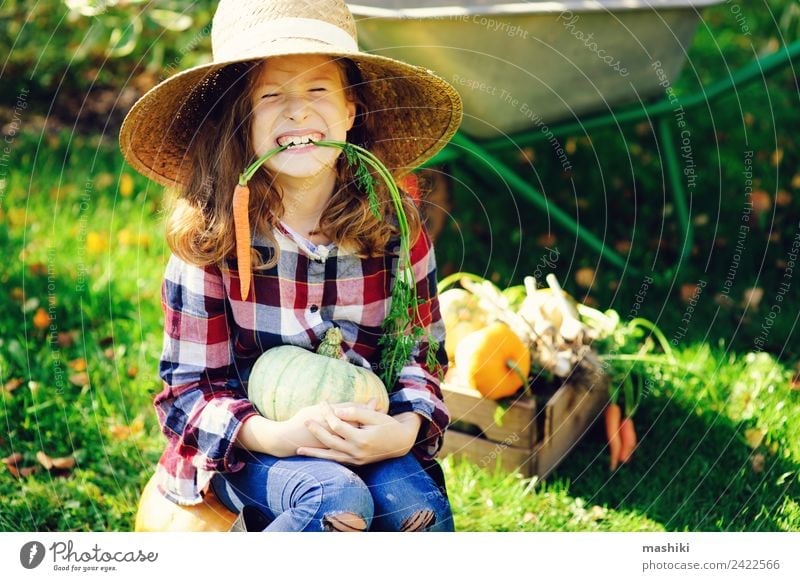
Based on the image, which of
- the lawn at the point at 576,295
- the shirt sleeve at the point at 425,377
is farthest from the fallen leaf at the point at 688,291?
the shirt sleeve at the point at 425,377

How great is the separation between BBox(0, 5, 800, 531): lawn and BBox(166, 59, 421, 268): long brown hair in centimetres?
49

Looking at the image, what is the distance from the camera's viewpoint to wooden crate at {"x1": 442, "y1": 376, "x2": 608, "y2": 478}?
7.55 feet

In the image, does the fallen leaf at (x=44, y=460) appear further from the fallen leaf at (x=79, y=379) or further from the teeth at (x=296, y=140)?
the teeth at (x=296, y=140)

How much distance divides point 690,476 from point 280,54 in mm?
1361

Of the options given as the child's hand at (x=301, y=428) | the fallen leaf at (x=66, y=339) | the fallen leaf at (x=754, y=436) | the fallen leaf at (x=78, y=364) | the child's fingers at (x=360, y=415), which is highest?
the child's fingers at (x=360, y=415)

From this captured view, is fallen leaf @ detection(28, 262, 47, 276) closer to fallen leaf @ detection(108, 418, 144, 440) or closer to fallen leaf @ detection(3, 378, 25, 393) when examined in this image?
fallen leaf @ detection(3, 378, 25, 393)

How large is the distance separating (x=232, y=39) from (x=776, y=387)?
162 centimetres

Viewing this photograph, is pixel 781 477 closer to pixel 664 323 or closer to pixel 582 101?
pixel 664 323

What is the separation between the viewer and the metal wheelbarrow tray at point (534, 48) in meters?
2.54

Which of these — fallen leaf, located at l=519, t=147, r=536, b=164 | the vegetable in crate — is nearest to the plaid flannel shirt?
the vegetable in crate

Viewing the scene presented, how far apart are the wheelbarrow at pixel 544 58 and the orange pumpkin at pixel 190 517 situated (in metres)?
1.13

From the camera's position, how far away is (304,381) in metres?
1.83

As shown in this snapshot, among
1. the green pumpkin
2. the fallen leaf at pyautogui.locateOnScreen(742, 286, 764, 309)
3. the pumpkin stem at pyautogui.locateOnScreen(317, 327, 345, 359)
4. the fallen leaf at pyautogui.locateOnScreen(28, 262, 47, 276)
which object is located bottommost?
the fallen leaf at pyautogui.locateOnScreen(28, 262, 47, 276)

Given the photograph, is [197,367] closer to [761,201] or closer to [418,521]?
[418,521]
